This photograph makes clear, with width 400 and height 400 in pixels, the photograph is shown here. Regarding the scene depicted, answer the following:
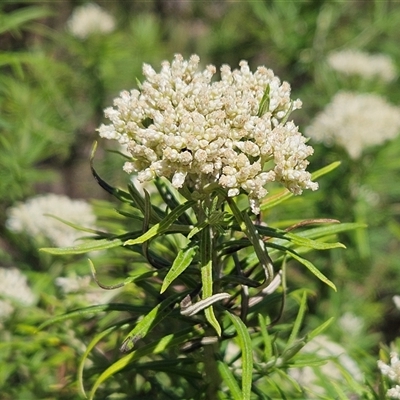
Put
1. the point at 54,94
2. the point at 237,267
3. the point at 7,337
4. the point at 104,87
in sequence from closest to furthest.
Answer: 1. the point at 237,267
2. the point at 7,337
3. the point at 54,94
4. the point at 104,87

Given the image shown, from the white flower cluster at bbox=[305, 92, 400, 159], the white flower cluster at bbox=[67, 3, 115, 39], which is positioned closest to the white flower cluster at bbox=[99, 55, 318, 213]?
the white flower cluster at bbox=[305, 92, 400, 159]

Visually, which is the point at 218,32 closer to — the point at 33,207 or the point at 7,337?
the point at 33,207

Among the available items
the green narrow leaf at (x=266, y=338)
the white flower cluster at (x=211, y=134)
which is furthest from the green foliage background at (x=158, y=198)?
the white flower cluster at (x=211, y=134)

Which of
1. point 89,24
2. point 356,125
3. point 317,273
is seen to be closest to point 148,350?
point 317,273

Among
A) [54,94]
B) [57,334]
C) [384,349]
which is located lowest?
[384,349]

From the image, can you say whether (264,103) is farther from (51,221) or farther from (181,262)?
(51,221)

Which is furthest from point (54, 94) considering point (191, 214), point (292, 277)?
point (191, 214)
